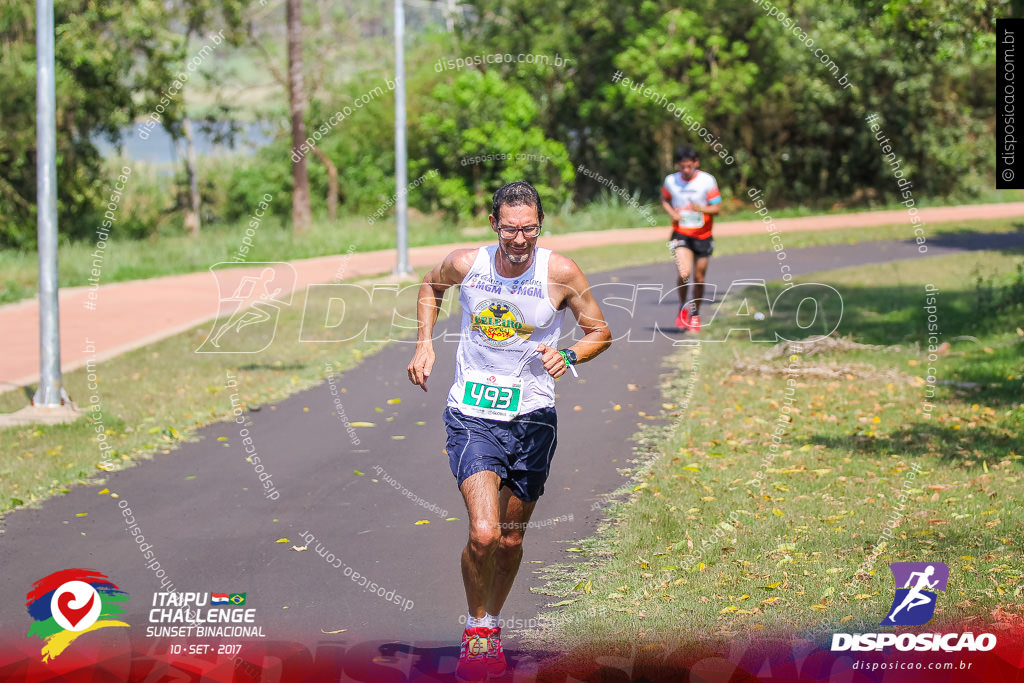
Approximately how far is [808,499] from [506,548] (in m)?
2.83

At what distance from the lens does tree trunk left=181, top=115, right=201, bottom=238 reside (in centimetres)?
3400

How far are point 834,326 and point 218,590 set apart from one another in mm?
10076

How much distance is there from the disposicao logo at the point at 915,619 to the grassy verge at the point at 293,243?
17227 mm

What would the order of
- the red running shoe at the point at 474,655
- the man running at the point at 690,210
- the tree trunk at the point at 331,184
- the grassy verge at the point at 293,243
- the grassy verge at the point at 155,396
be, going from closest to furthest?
the red running shoe at the point at 474,655 < the grassy verge at the point at 155,396 < the man running at the point at 690,210 < the grassy verge at the point at 293,243 < the tree trunk at the point at 331,184

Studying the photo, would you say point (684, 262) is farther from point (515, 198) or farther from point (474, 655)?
point (474, 655)

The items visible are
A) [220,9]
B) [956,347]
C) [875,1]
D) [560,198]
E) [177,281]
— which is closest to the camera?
[956,347]

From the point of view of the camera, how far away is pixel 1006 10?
1430 centimetres

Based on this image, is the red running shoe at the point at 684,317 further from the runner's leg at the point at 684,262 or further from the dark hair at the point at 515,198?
the dark hair at the point at 515,198

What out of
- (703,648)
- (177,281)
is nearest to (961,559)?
(703,648)

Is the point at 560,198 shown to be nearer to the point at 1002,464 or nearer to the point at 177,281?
the point at 177,281

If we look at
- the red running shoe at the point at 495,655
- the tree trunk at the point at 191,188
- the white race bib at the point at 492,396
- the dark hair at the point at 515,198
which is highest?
the tree trunk at the point at 191,188

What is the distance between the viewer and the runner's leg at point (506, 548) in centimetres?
545

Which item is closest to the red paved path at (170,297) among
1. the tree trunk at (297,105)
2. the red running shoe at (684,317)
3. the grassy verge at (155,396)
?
the grassy verge at (155,396)

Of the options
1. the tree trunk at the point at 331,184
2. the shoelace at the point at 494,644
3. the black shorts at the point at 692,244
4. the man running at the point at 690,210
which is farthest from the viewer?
the tree trunk at the point at 331,184
